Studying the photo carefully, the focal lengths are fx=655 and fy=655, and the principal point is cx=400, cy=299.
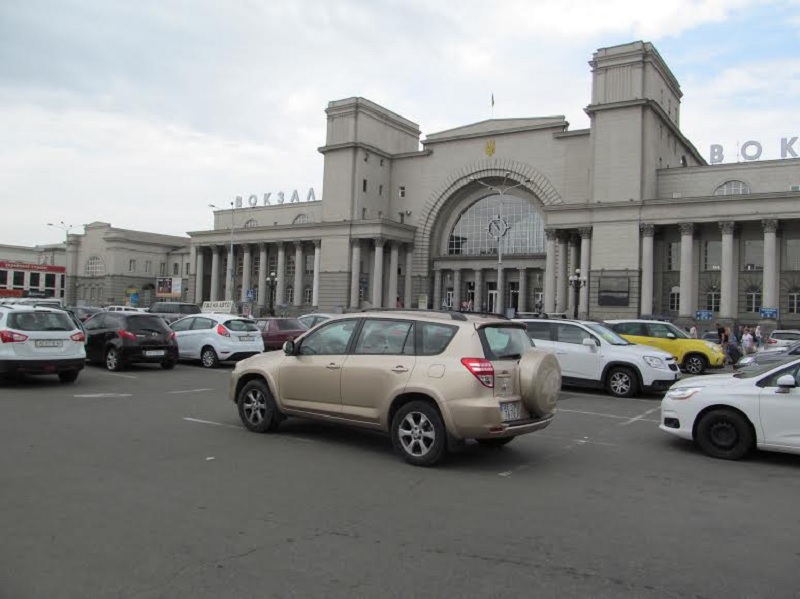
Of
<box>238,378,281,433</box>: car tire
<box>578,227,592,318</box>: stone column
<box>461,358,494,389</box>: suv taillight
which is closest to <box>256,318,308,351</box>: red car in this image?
<box>238,378,281,433</box>: car tire

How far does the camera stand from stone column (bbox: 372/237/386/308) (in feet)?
210

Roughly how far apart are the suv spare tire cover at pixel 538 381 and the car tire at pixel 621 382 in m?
7.85

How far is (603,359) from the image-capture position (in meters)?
15.2

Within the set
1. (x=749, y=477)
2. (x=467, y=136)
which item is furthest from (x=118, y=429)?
(x=467, y=136)

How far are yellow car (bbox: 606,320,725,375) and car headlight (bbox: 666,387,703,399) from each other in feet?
41.1

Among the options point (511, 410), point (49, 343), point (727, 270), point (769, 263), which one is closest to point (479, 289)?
point (727, 270)

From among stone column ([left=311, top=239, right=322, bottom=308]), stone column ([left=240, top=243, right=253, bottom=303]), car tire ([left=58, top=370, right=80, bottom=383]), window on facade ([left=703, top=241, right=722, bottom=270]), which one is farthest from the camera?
stone column ([left=240, top=243, right=253, bottom=303])

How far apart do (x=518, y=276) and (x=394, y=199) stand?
16.4 metres

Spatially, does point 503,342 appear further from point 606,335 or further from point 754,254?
point 754,254

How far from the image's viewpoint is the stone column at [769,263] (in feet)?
147

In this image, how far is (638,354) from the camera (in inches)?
585

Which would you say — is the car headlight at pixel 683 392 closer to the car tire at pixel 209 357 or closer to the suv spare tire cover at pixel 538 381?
the suv spare tire cover at pixel 538 381

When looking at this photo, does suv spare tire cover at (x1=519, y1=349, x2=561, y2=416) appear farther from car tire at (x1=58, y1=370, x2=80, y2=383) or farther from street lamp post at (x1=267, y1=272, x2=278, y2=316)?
street lamp post at (x1=267, y1=272, x2=278, y2=316)

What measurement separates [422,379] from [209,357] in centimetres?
1309
